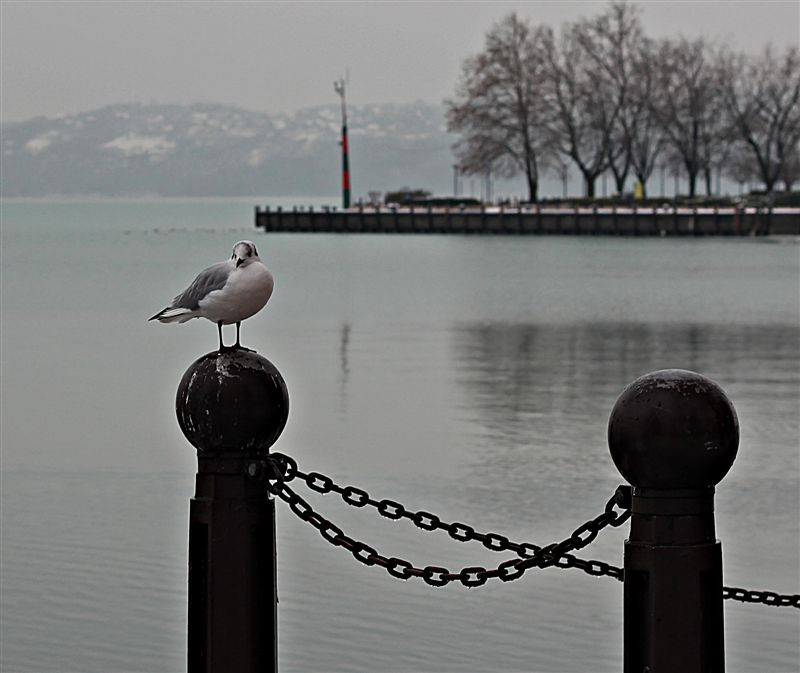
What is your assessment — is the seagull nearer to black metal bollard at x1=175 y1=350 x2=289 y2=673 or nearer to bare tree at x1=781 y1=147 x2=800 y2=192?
black metal bollard at x1=175 y1=350 x2=289 y2=673

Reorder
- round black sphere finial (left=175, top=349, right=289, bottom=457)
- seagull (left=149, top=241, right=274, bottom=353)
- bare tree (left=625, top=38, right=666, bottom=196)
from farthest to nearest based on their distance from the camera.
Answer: bare tree (left=625, top=38, right=666, bottom=196)
seagull (left=149, top=241, right=274, bottom=353)
round black sphere finial (left=175, top=349, right=289, bottom=457)

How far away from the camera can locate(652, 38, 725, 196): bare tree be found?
114750 mm

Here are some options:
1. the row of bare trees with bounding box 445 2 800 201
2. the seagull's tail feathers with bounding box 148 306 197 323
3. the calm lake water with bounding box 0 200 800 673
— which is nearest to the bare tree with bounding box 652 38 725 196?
the row of bare trees with bounding box 445 2 800 201

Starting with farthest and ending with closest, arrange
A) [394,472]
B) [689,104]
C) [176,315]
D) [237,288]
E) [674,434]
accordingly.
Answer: [689,104], [394,472], [176,315], [237,288], [674,434]

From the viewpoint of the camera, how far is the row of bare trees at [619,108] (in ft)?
379

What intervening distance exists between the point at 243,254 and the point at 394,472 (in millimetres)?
11074

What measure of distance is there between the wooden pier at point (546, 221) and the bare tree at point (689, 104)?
13.2 ft

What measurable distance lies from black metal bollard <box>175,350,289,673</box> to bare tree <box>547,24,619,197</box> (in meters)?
112

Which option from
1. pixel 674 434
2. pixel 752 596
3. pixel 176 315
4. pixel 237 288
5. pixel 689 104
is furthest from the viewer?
pixel 689 104

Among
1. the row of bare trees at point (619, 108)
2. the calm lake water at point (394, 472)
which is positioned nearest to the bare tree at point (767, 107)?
the row of bare trees at point (619, 108)

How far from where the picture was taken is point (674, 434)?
5086 mm

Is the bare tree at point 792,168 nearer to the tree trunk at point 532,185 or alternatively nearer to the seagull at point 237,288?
the tree trunk at point 532,185

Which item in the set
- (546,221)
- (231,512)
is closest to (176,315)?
(231,512)

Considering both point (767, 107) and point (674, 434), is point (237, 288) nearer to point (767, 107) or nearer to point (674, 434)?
point (674, 434)
